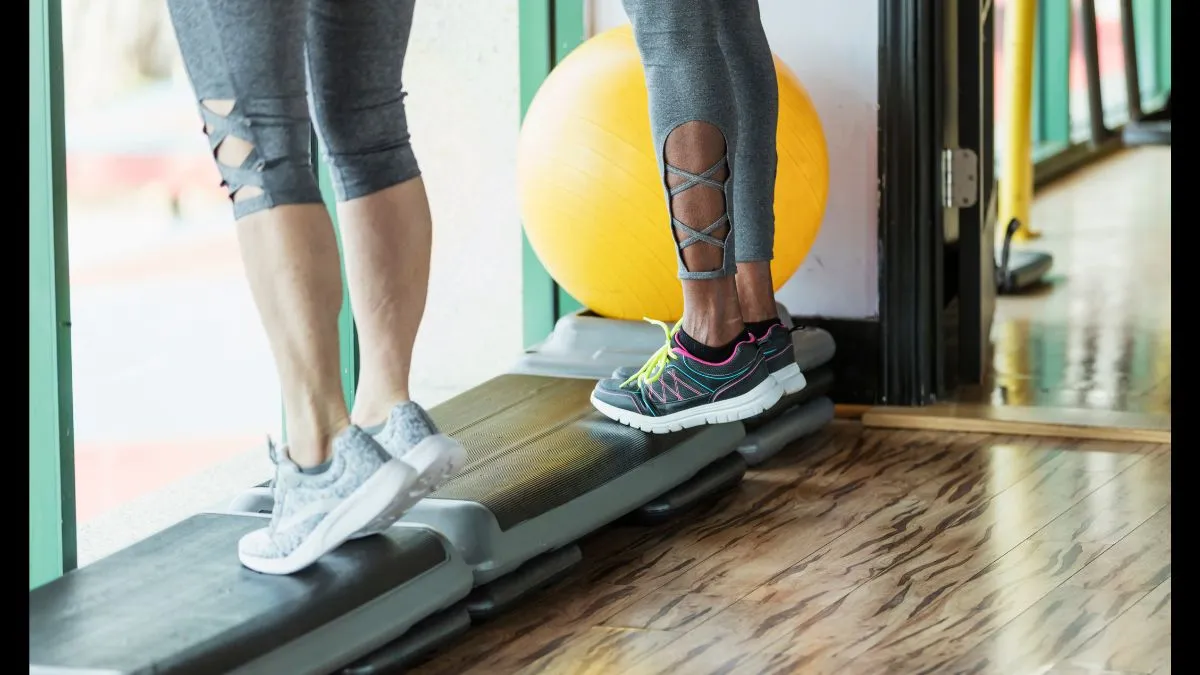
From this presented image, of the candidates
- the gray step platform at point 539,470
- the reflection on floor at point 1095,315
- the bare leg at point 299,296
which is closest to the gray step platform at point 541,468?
the gray step platform at point 539,470

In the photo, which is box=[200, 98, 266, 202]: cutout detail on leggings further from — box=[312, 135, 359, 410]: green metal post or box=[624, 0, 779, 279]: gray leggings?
box=[312, 135, 359, 410]: green metal post

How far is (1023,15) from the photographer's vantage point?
164 inches

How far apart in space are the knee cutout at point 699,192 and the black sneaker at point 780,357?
190 mm

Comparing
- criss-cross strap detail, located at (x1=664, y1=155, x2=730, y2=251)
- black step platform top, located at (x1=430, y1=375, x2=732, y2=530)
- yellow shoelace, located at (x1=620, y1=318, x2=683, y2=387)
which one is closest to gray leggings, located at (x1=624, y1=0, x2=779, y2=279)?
criss-cross strap detail, located at (x1=664, y1=155, x2=730, y2=251)

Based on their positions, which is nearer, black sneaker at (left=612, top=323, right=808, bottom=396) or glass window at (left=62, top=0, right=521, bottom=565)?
Answer: black sneaker at (left=612, top=323, right=808, bottom=396)

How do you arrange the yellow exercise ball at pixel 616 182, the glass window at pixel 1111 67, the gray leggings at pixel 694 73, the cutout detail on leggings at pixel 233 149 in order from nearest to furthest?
the cutout detail on leggings at pixel 233 149, the gray leggings at pixel 694 73, the yellow exercise ball at pixel 616 182, the glass window at pixel 1111 67

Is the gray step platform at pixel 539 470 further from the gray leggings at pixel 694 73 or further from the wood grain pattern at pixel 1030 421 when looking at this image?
the wood grain pattern at pixel 1030 421

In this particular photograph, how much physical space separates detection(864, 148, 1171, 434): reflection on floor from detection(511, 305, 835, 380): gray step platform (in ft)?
0.87

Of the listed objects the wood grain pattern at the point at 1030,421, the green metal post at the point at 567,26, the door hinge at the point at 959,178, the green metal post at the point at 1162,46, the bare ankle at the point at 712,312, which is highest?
the green metal post at the point at 1162,46

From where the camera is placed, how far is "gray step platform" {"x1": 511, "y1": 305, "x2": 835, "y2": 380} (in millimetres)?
2666

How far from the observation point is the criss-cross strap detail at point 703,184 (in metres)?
2.14

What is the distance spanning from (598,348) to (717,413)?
0.53 meters
